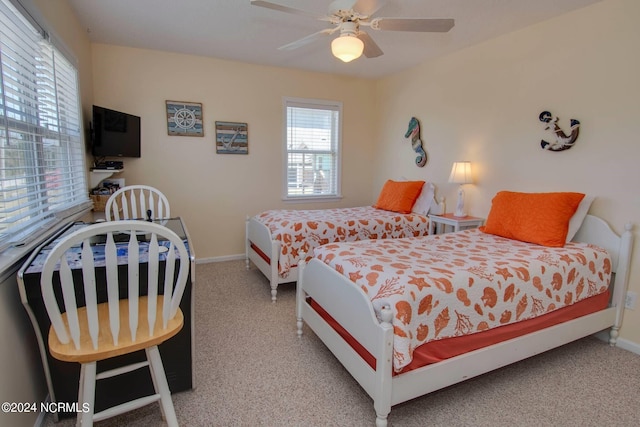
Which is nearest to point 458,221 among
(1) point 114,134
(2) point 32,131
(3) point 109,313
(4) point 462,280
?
(4) point 462,280

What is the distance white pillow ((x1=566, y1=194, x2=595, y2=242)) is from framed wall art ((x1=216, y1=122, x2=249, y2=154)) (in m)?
3.40

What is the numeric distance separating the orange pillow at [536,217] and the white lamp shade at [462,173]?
539 mm

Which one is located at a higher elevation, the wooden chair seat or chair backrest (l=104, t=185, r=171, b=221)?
chair backrest (l=104, t=185, r=171, b=221)

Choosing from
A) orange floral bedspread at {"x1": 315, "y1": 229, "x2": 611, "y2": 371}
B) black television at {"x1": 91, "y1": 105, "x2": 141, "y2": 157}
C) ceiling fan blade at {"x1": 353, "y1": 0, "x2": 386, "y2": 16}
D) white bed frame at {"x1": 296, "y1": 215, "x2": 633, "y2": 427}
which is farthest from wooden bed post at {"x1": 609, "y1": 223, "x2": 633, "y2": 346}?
black television at {"x1": 91, "y1": 105, "x2": 141, "y2": 157}

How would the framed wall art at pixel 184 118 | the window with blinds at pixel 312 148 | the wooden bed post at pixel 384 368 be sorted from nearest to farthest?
the wooden bed post at pixel 384 368
the framed wall art at pixel 184 118
the window with blinds at pixel 312 148

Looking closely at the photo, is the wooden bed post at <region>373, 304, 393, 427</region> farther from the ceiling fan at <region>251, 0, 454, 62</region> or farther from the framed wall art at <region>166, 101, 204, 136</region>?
the framed wall art at <region>166, 101, 204, 136</region>

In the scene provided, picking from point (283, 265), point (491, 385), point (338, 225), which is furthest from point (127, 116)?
point (491, 385)

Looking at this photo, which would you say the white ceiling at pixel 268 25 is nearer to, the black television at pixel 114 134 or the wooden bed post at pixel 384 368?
the black television at pixel 114 134

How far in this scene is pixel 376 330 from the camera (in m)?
1.54

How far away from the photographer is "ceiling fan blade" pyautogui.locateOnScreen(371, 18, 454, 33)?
2041 millimetres

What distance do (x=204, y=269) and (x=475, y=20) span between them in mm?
3645

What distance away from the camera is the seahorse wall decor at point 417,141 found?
4.05m

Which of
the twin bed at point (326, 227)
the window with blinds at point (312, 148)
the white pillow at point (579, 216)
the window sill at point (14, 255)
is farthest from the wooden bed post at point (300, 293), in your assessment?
the window with blinds at point (312, 148)

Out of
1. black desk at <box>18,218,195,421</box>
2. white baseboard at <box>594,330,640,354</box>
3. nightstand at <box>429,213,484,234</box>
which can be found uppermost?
nightstand at <box>429,213,484,234</box>
